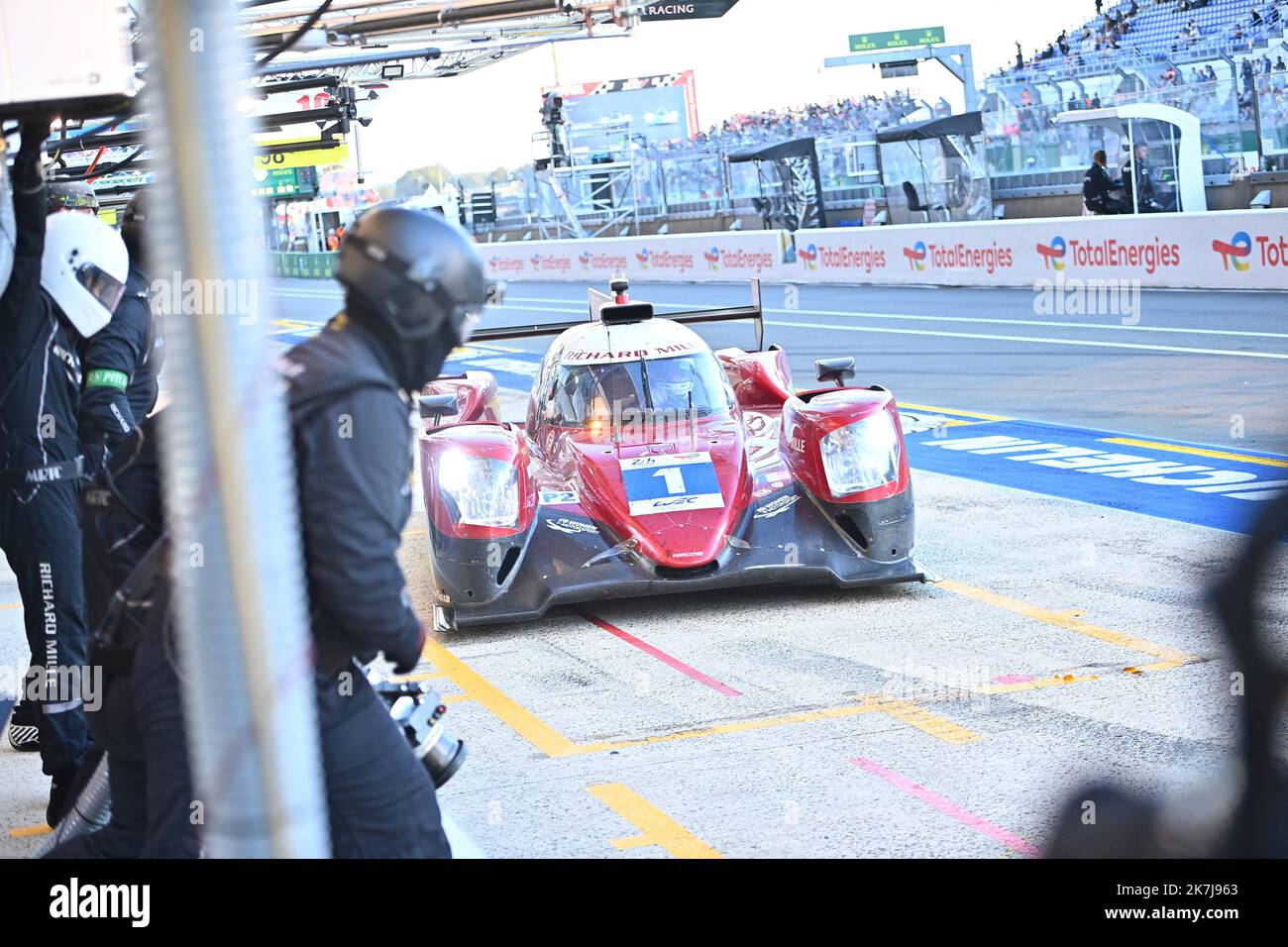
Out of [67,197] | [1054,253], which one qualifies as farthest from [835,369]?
[1054,253]

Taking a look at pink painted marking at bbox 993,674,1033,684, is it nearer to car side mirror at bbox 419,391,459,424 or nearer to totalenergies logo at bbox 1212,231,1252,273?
car side mirror at bbox 419,391,459,424

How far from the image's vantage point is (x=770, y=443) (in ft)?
26.6

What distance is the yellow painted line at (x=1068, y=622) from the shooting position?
6203mm

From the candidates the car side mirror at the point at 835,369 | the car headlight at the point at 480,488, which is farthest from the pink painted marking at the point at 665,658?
the car side mirror at the point at 835,369

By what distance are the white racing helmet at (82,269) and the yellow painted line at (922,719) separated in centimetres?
307

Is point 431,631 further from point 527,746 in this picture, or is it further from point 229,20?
point 229,20

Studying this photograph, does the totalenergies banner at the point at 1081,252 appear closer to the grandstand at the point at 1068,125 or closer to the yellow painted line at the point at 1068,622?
the grandstand at the point at 1068,125

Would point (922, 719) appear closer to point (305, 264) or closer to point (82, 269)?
point (82, 269)

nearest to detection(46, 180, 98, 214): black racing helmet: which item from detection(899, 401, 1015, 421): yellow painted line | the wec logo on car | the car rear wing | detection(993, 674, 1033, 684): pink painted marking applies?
the car rear wing

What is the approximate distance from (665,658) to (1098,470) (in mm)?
4679

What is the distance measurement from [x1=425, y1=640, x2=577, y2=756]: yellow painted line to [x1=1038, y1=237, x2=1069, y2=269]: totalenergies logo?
1665cm

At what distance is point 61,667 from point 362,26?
767 centimetres

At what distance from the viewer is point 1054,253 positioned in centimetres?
2219

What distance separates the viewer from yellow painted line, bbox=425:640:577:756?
5676 millimetres
